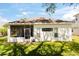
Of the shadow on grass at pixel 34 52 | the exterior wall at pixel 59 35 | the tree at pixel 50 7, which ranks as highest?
the tree at pixel 50 7

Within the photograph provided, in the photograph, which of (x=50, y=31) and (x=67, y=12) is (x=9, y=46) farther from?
(x=67, y=12)

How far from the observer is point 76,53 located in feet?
9.25

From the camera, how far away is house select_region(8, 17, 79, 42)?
112 inches

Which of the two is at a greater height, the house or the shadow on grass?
the house

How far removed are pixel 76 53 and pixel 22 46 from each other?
732 millimetres

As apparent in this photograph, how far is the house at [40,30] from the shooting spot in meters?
2.84

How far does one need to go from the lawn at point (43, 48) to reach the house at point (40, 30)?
7cm

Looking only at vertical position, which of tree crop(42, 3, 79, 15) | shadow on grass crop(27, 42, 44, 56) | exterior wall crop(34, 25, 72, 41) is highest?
tree crop(42, 3, 79, 15)

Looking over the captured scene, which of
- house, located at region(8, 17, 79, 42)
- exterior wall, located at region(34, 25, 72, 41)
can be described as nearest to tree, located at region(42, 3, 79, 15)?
house, located at region(8, 17, 79, 42)

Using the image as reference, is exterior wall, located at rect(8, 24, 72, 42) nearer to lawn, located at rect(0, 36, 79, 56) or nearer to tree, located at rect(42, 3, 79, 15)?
lawn, located at rect(0, 36, 79, 56)

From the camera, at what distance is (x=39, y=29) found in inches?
113

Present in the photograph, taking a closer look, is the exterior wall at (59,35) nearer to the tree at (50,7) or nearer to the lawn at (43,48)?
the lawn at (43,48)

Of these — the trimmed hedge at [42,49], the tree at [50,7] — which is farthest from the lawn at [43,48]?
the tree at [50,7]

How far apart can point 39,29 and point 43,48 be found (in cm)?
26
